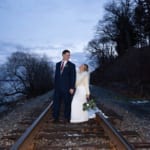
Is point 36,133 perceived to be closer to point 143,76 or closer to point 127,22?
point 143,76

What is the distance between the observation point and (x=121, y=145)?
294 inches

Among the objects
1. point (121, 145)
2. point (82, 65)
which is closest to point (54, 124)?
point (82, 65)

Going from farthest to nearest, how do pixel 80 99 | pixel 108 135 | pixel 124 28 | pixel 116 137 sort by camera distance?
pixel 124 28 → pixel 80 99 → pixel 108 135 → pixel 116 137

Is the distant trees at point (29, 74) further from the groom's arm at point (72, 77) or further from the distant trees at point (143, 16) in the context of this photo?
the groom's arm at point (72, 77)

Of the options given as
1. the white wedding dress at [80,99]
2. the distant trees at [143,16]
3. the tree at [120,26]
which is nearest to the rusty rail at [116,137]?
the white wedding dress at [80,99]

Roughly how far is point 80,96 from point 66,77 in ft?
2.87

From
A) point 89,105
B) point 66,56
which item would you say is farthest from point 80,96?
point 66,56

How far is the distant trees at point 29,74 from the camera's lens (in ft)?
210

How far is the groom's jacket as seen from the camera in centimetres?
1171

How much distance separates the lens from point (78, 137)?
30.7ft

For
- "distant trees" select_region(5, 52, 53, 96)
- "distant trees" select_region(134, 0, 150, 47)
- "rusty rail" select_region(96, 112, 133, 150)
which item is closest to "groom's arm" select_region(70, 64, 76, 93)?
"rusty rail" select_region(96, 112, 133, 150)

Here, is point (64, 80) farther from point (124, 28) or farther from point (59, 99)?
point (124, 28)

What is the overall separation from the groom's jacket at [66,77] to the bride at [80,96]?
0.28 m

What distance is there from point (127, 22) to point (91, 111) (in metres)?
80.1
